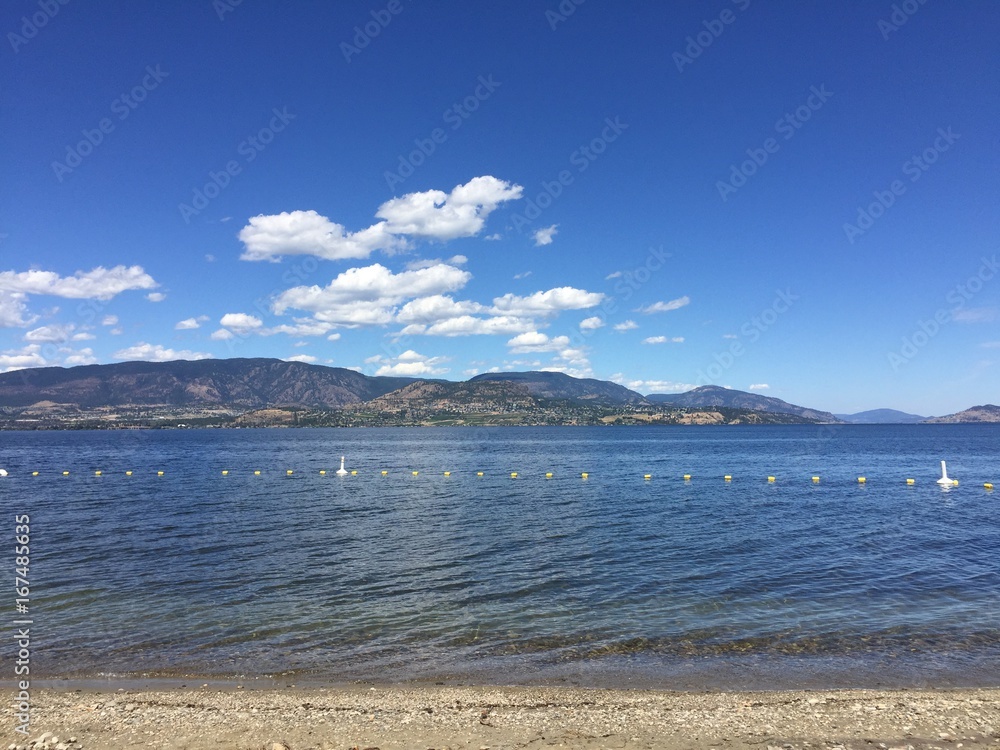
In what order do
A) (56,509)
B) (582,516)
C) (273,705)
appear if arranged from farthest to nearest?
(56,509) → (582,516) → (273,705)

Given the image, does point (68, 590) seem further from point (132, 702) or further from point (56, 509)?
point (56, 509)

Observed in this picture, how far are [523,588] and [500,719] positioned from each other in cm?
1265

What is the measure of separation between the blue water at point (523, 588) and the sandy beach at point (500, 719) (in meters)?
1.41

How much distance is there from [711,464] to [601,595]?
87.8 metres

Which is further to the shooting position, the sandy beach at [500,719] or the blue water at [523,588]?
the blue water at [523,588]

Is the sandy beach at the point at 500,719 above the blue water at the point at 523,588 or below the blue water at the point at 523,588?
above

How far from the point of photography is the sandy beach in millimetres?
12844

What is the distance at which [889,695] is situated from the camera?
15.2 m

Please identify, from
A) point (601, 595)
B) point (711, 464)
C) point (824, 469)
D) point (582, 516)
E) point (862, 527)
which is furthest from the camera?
point (711, 464)

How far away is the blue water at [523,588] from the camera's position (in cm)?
1809

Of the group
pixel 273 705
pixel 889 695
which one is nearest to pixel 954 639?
pixel 889 695

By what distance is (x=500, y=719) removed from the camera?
45.9ft

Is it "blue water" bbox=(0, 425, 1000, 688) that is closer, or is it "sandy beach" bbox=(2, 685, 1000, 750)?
"sandy beach" bbox=(2, 685, 1000, 750)

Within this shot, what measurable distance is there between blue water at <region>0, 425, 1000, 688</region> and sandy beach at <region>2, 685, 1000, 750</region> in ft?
4.63
